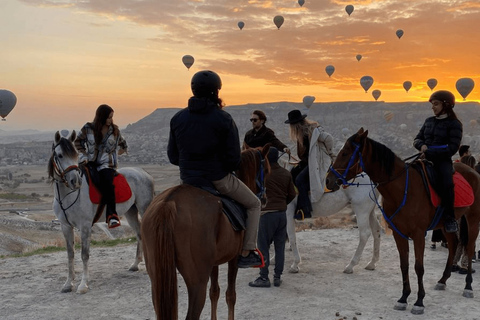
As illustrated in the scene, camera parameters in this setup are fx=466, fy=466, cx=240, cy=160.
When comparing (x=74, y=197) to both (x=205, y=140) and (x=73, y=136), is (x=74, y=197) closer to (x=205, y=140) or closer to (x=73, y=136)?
(x=73, y=136)

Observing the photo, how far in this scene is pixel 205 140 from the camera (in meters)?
4.93

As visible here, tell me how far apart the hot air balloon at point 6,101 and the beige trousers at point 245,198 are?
42.8m

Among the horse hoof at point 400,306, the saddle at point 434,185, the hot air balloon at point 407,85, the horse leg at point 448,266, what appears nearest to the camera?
the horse hoof at point 400,306

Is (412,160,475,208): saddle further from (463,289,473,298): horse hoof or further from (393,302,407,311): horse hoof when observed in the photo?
(393,302,407,311): horse hoof

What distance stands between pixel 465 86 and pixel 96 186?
42.3 metres

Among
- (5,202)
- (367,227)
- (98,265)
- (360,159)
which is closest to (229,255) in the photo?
(360,159)

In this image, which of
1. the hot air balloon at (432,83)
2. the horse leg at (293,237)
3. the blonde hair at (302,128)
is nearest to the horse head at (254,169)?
the blonde hair at (302,128)

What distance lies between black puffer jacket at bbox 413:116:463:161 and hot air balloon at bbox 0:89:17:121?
1672 inches

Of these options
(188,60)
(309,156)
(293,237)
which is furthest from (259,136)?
(188,60)

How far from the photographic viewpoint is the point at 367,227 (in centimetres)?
999

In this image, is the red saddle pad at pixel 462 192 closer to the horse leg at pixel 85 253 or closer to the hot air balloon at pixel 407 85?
the horse leg at pixel 85 253

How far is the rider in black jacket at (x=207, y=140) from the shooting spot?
4938 millimetres

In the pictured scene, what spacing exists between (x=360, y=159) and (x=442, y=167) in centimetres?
145

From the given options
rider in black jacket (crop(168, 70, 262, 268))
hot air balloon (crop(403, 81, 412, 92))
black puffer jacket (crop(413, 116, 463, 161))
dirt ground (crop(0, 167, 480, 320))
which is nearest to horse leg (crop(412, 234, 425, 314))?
dirt ground (crop(0, 167, 480, 320))
